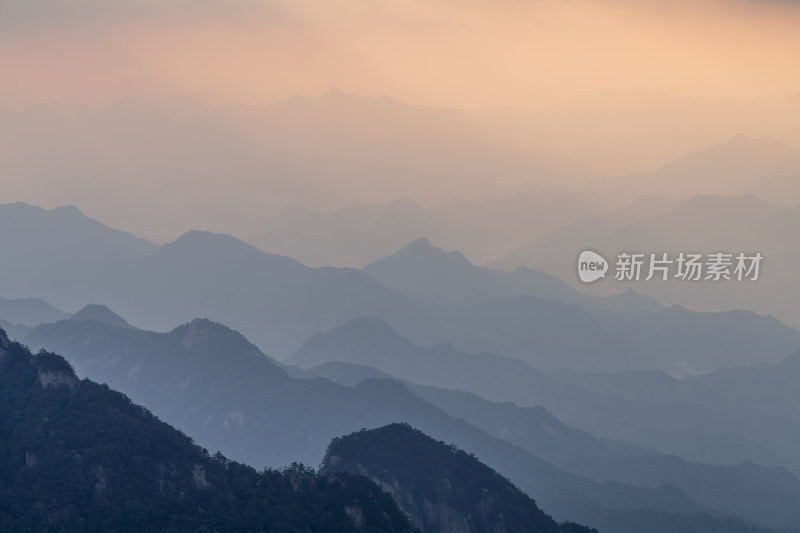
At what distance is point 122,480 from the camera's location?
416 feet

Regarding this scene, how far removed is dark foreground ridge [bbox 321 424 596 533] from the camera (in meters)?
157

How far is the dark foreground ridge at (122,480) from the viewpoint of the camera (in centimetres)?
12088

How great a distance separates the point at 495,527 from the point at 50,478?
5859 centimetres

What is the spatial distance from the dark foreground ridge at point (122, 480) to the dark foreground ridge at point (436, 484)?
54.3 ft

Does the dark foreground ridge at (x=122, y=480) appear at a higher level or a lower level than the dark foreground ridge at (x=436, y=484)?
lower

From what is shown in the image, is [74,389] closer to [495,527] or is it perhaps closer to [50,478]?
[50,478]

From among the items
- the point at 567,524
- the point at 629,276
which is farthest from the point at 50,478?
the point at 629,276

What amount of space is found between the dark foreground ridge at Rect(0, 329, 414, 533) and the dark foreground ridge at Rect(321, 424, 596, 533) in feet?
54.3

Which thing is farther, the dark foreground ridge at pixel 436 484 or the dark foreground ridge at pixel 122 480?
Result: the dark foreground ridge at pixel 436 484

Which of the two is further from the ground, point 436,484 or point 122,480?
point 436,484

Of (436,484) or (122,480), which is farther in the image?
(436,484)

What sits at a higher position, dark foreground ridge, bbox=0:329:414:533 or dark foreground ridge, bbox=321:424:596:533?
dark foreground ridge, bbox=321:424:596:533

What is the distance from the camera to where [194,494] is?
128m

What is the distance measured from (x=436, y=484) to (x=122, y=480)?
4732cm
